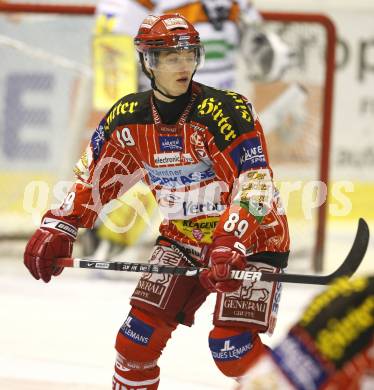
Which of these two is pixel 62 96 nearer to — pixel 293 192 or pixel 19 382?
pixel 293 192

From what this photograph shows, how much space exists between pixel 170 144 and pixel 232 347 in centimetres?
62

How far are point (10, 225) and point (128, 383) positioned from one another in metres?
3.75

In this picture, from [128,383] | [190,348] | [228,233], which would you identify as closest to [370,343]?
[228,233]

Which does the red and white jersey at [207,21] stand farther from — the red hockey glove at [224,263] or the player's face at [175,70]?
the red hockey glove at [224,263]

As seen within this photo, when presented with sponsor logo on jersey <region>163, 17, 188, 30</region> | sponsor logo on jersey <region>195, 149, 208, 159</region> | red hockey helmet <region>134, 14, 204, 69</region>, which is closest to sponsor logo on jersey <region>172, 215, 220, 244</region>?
sponsor logo on jersey <region>195, 149, 208, 159</region>

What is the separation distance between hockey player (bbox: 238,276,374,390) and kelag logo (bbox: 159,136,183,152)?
1605 millimetres

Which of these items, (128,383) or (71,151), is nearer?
(128,383)

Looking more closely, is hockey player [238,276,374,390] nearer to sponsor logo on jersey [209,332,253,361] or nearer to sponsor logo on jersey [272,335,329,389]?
sponsor logo on jersey [272,335,329,389]

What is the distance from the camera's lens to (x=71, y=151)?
7.16 m

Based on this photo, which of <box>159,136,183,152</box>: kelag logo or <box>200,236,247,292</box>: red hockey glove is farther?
<box>159,136,183,152</box>: kelag logo

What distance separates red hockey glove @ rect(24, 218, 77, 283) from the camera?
3.62m

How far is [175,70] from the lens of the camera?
356 centimetres

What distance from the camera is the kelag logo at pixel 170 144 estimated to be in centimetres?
353

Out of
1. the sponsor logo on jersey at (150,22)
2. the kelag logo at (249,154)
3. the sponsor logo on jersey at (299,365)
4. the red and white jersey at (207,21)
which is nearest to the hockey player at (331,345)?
the sponsor logo on jersey at (299,365)
